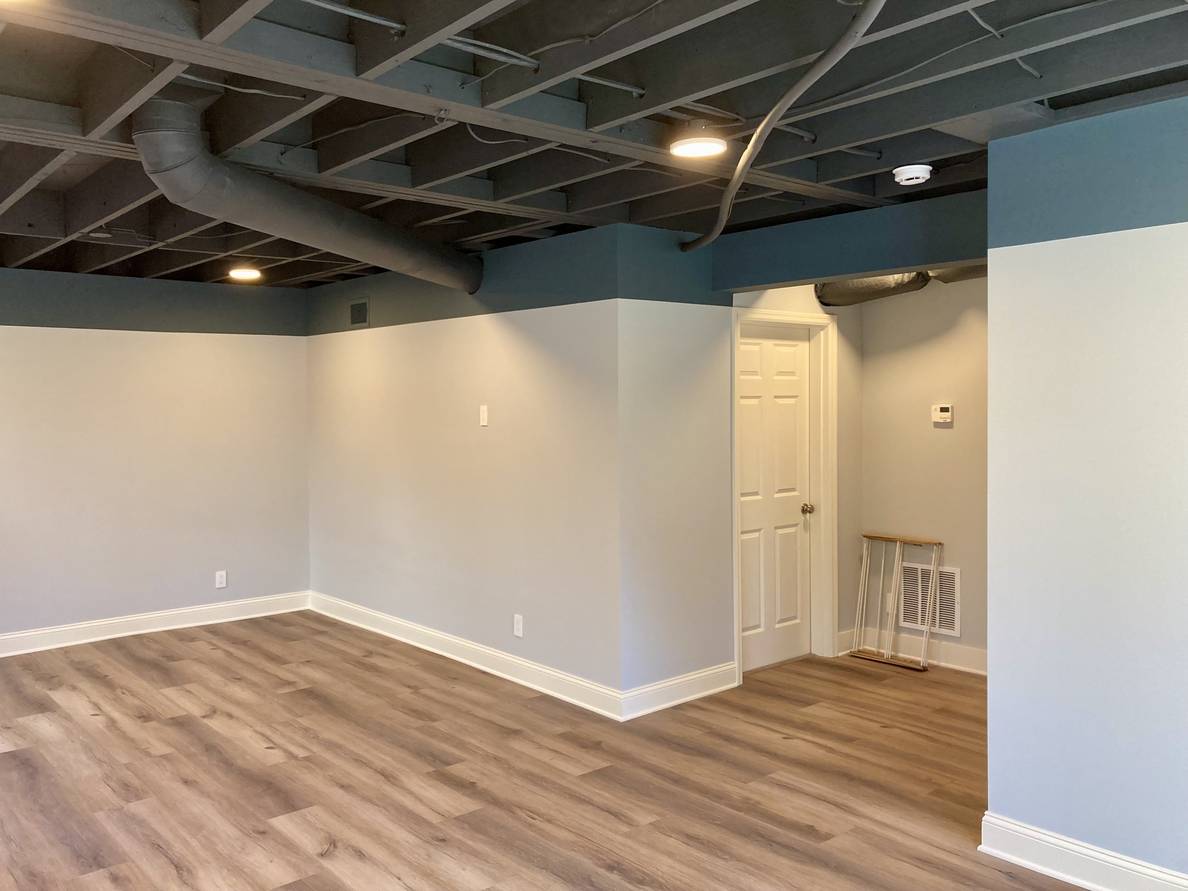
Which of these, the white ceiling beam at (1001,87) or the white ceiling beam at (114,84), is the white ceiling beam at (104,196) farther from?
the white ceiling beam at (1001,87)

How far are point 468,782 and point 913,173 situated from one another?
9.33ft

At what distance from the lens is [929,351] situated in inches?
207

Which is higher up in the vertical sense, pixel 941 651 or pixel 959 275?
pixel 959 275

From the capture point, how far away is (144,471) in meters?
6.08

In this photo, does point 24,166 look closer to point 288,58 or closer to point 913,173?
point 288,58

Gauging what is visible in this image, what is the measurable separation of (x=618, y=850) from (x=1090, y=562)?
177 cm

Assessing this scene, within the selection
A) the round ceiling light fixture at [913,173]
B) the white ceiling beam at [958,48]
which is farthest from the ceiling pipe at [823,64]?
the round ceiling light fixture at [913,173]

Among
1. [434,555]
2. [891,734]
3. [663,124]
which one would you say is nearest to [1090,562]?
[891,734]

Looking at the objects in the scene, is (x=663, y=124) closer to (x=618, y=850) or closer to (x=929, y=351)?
(x=618, y=850)

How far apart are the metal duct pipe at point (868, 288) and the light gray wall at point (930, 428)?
258mm

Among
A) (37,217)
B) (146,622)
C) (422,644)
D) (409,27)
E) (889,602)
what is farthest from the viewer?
(146,622)

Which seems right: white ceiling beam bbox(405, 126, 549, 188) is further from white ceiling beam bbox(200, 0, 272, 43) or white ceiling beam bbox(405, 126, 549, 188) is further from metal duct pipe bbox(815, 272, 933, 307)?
metal duct pipe bbox(815, 272, 933, 307)

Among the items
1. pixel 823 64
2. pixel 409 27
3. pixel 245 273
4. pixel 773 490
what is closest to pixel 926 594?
pixel 773 490

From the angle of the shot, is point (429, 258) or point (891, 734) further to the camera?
point (429, 258)
